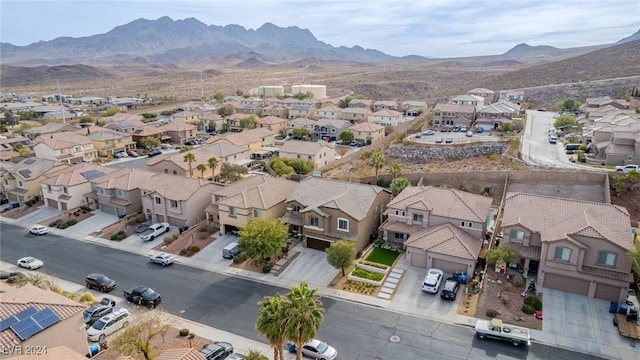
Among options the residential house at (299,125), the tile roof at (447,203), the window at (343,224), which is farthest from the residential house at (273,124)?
the window at (343,224)

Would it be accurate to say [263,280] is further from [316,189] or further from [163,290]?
[316,189]

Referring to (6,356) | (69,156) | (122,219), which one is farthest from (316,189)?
(69,156)

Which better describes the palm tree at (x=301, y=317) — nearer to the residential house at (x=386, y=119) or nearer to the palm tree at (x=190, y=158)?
the palm tree at (x=190, y=158)

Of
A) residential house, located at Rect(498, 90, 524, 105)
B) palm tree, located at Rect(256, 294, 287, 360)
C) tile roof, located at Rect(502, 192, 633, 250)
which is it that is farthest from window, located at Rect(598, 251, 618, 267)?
residential house, located at Rect(498, 90, 524, 105)

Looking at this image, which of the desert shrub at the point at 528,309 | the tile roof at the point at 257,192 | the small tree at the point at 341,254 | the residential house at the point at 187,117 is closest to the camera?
the desert shrub at the point at 528,309

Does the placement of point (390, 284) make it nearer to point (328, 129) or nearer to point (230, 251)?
point (230, 251)

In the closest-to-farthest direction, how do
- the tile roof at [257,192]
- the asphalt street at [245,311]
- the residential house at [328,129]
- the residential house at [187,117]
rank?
the asphalt street at [245,311] → the tile roof at [257,192] → the residential house at [328,129] → the residential house at [187,117]

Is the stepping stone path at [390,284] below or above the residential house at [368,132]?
below
